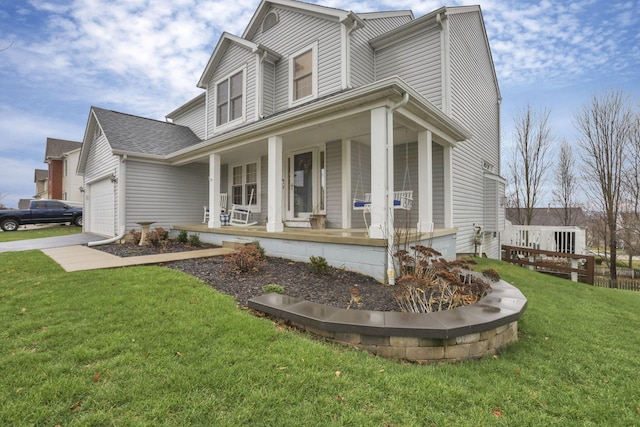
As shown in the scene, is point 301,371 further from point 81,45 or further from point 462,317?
point 81,45

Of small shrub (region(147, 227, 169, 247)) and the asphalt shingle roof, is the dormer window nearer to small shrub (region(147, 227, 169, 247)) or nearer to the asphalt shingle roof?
the asphalt shingle roof

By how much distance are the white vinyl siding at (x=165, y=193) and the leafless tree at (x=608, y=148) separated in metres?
16.4

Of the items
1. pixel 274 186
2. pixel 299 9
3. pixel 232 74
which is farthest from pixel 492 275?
pixel 232 74

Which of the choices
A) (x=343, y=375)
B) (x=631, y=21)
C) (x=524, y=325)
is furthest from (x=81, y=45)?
(x=631, y=21)

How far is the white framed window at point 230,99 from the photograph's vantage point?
398 inches

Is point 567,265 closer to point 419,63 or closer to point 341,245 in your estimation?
point 419,63

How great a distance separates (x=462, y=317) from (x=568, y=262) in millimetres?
9315

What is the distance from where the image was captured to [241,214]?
9695 millimetres

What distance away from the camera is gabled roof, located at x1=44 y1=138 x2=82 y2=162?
2612cm

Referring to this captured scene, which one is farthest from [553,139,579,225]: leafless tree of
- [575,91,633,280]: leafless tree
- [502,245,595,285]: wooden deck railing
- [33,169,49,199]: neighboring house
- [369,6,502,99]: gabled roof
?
[33,169,49,199]: neighboring house

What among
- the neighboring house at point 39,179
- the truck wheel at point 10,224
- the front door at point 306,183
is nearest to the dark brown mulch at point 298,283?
the front door at point 306,183

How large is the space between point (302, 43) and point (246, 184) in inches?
188

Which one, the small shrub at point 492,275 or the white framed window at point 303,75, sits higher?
the white framed window at point 303,75

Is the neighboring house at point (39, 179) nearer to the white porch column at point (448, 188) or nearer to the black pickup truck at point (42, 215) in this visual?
the black pickup truck at point (42, 215)
